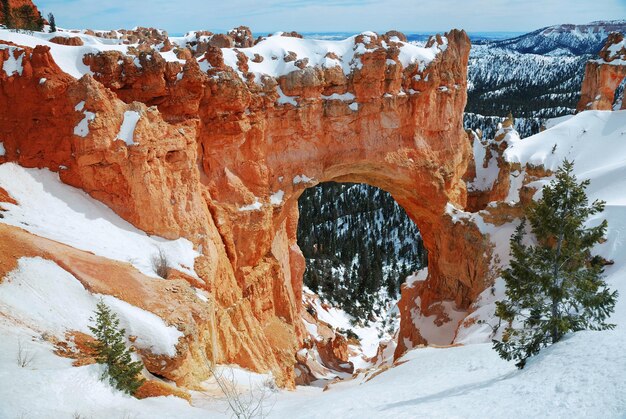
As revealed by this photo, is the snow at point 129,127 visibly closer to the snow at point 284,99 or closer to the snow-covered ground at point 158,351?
the snow-covered ground at point 158,351

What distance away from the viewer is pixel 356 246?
2608 inches

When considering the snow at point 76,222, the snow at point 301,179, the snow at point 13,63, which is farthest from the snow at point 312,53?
the snow at point 76,222

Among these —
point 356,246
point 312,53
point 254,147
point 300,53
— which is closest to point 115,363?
point 254,147

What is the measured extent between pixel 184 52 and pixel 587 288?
17.2 meters

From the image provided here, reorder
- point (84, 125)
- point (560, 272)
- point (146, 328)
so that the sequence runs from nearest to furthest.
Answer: point (560, 272) → point (146, 328) → point (84, 125)

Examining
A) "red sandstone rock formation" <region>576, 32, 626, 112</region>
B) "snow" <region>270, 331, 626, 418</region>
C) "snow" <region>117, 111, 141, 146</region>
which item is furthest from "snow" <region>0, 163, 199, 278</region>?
"red sandstone rock formation" <region>576, 32, 626, 112</region>

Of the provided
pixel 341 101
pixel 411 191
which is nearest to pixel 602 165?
pixel 411 191

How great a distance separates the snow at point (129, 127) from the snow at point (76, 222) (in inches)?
92.8

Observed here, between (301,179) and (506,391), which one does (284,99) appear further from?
(506,391)

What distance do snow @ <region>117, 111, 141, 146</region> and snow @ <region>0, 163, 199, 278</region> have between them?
2.36 m

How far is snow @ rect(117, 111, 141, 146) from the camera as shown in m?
14.7

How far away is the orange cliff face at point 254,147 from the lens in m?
14.9

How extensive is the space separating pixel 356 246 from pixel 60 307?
57300 mm

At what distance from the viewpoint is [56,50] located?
54.2ft
